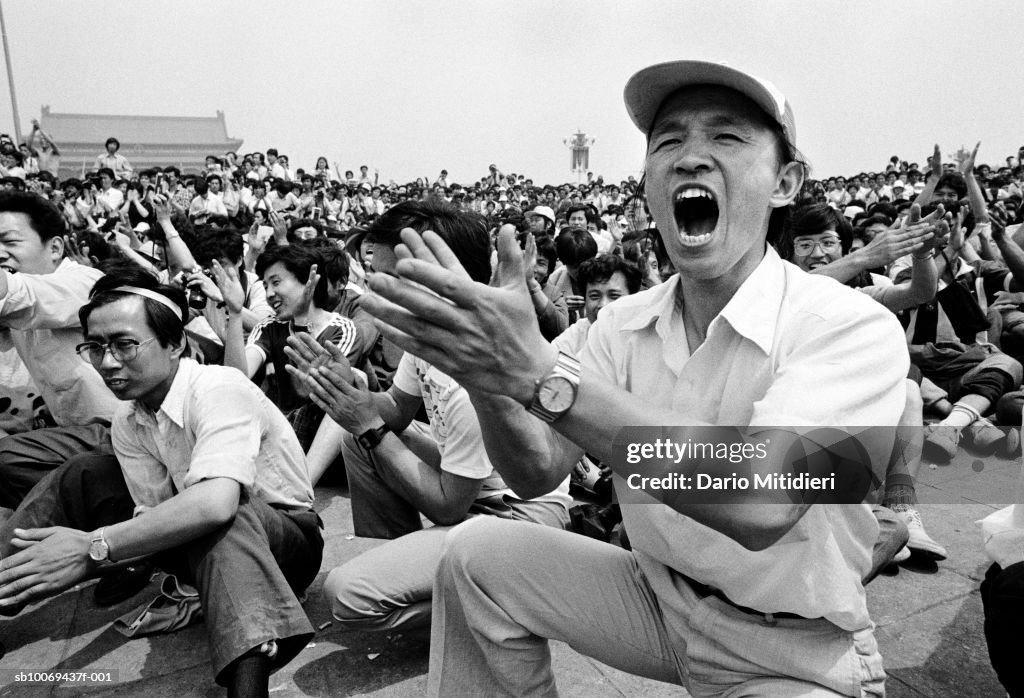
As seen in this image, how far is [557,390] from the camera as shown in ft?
3.93

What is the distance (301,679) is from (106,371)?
129cm

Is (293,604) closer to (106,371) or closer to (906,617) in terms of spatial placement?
(106,371)

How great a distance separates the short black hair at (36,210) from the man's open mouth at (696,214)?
3459 millimetres

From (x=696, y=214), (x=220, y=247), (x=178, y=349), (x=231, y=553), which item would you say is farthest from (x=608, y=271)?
(x=220, y=247)

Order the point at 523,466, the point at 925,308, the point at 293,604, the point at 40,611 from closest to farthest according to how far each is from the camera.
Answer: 1. the point at 523,466
2. the point at 293,604
3. the point at 40,611
4. the point at 925,308

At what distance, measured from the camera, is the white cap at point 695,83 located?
1.53 m

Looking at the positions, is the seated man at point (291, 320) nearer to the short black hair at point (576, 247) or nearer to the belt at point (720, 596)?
the short black hair at point (576, 247)

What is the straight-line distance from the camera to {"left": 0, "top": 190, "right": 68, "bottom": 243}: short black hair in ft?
11.6

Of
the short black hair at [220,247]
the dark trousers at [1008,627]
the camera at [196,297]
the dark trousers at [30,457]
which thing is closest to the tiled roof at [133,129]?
the short black hair at [220,247]

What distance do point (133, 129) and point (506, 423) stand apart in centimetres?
3953

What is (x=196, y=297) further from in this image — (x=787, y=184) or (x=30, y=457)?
(x=787, y=184)

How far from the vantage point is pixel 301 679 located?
7.81 ft

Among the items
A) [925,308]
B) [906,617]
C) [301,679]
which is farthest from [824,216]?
[301,679]

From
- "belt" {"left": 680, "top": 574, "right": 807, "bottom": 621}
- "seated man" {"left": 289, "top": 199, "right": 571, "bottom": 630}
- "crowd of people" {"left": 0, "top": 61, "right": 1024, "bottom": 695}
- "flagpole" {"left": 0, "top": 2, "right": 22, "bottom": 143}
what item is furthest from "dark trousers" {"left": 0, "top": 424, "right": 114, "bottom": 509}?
"flagpole" {"left": 0, "top": 2, "right": 22, "bottom": 143}
